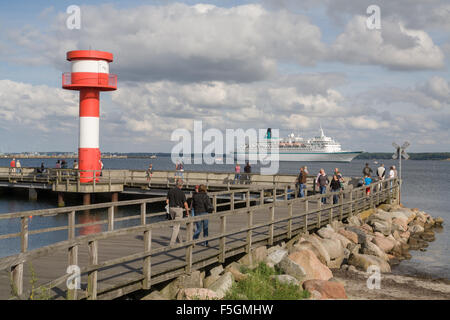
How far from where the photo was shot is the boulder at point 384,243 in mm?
15260

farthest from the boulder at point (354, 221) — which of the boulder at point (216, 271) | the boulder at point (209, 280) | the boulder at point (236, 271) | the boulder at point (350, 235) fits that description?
the boulder at point (209, 280)

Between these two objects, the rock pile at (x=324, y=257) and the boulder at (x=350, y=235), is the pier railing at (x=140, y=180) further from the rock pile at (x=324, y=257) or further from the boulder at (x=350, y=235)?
the boulder at (x=350, y=235)

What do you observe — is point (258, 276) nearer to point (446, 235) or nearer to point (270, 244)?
point (270, 244)

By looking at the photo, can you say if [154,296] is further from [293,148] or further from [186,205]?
[293,148]

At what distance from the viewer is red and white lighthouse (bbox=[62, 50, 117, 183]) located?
1012 inches

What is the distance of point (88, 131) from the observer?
26.5 metres

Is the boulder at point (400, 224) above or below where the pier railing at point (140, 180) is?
below

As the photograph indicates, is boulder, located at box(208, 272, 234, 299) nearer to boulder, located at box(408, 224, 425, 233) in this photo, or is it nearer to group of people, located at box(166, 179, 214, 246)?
group of people, located at box(166, 179, 214, 246)

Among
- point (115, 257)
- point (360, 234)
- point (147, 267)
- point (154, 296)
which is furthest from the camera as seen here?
point (360, 234)

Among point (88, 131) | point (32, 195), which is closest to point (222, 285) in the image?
point (88, 131)

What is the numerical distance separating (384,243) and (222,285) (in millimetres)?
8836
